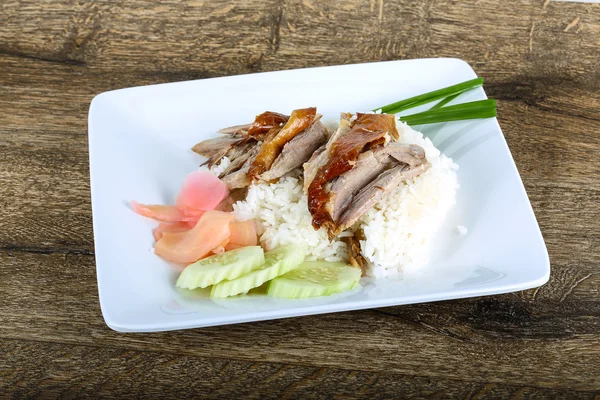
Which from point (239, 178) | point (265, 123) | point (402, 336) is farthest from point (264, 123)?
point (402, 336)

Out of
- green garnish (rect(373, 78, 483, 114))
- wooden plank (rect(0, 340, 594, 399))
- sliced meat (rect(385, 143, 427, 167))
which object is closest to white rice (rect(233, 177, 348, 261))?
sliced meat (rect(385, 143, 427, 167))

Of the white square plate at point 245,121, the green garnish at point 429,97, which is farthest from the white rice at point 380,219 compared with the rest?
the green garnish at point 429,97

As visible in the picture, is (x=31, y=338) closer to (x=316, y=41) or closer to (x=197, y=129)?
(x=197, y=129)

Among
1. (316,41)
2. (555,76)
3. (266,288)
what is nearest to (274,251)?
(266,288)

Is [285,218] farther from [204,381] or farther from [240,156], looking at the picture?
[204,381]

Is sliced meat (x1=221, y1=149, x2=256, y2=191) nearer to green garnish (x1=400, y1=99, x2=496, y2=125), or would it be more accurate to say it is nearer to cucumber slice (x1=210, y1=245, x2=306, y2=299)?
cucumber slice (x1=210, y1=245, x2=306, y2=299)

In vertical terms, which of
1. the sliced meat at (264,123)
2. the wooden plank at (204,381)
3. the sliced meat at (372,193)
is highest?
the sliced meat at (264,123)

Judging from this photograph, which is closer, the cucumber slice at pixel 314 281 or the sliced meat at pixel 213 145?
the cucumber slice at pixel 314 281

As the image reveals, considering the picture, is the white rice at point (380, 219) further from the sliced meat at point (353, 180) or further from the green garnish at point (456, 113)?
the green garnish at point (456, 113)
